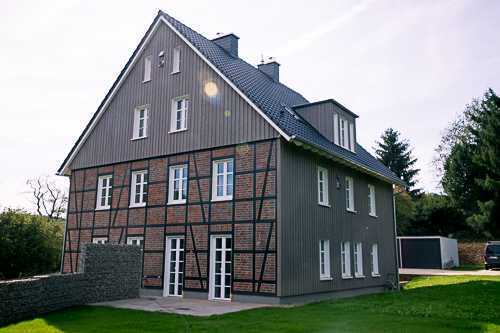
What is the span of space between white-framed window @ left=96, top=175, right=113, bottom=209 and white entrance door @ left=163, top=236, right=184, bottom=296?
445 centimetres

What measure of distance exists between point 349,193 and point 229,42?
9075 mm

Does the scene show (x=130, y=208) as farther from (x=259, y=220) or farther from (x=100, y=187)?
(x=259, y=220)

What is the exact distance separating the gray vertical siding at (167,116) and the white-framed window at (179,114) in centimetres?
19

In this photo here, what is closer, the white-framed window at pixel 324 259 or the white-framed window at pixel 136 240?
the white-framed window at pixel 324 259

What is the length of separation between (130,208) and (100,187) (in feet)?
8.86

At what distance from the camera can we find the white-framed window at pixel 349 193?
1995 cm

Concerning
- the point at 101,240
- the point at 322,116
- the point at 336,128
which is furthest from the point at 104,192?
the point at 336,128

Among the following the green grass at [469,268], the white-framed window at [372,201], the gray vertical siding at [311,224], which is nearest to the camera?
the gray vertical siding at [311,224]

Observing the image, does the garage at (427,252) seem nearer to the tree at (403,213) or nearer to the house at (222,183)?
the tree at (403,213)

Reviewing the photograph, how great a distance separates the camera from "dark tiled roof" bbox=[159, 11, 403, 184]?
1625cm

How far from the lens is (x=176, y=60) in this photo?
63.1 ft

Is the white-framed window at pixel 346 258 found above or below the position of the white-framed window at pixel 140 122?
below

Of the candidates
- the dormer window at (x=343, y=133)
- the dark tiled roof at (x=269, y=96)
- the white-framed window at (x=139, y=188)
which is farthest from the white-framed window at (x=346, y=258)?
the white-framed window at (x=139, y=188)

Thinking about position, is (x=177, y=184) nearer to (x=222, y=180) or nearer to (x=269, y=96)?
(x=222, y=180)
